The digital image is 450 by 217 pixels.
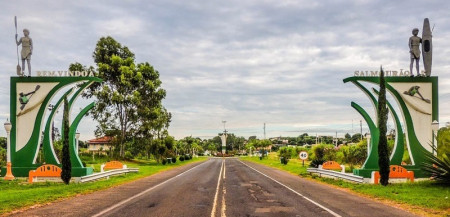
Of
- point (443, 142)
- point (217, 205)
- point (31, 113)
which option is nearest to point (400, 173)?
point (443, 142)

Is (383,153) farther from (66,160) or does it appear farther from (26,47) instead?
(26,47)

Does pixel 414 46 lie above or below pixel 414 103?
above

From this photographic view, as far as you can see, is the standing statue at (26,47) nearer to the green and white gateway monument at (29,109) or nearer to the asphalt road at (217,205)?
the green and white gateway monument at (29,109)

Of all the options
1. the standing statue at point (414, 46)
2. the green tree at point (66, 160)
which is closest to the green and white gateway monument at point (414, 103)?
the standing statue at point (414, 46)

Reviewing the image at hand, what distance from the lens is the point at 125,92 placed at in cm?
5541

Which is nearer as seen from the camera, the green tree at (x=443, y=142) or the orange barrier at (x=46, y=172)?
the green tree at (x=443, y=142)

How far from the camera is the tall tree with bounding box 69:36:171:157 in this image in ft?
177

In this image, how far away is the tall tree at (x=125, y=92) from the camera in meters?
54.0

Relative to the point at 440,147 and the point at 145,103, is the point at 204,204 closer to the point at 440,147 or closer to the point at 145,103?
the point at 440,147

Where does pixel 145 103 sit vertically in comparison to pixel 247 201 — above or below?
above

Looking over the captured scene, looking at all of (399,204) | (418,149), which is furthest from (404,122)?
(399,204)

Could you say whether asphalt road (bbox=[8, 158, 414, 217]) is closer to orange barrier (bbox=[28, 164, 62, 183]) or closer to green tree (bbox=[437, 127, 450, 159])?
orange barrier (bbox=[28, 164, 62, 183])

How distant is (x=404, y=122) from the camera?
26.2 m

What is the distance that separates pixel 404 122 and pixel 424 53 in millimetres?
4611
